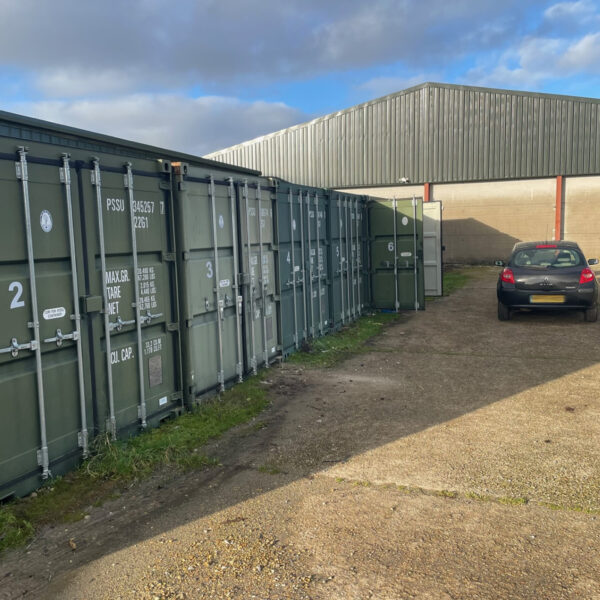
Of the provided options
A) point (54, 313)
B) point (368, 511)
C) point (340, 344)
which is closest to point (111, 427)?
point (54, 313)

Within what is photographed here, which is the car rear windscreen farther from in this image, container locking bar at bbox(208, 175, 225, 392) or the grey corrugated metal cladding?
the grey corrugated metal cladding

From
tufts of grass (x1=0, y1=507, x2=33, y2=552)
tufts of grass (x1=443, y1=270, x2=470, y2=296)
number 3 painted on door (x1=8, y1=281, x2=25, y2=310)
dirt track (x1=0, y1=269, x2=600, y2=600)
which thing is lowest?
dirt track (x1=0, y1=269, x2=600, y2=600)

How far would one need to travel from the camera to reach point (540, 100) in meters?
23.6

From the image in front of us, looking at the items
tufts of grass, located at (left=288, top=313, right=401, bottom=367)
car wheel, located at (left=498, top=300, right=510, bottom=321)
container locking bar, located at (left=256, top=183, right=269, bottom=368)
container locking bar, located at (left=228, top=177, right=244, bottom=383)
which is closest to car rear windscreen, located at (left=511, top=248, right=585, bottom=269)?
car wheel, located at (left=498, top=300, right=510, bottom=321)

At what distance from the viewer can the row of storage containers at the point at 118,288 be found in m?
4.31

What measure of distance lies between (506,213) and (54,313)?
76.1ft

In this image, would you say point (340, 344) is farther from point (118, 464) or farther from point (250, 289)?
point (118, 464)

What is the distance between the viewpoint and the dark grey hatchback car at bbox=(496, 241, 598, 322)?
1106 cm

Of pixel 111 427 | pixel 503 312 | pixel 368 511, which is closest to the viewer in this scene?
pixel 368 511

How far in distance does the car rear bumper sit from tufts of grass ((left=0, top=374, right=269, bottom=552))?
22.1 ft

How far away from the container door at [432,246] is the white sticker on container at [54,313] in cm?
1145

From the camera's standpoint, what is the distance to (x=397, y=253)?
13.3m

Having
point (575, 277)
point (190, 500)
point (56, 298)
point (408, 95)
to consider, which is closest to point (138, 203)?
point (56, 298)

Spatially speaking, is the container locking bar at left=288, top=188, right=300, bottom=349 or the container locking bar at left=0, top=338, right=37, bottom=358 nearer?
the container locking bar at left=0, top=338, right=37, bottom=358
